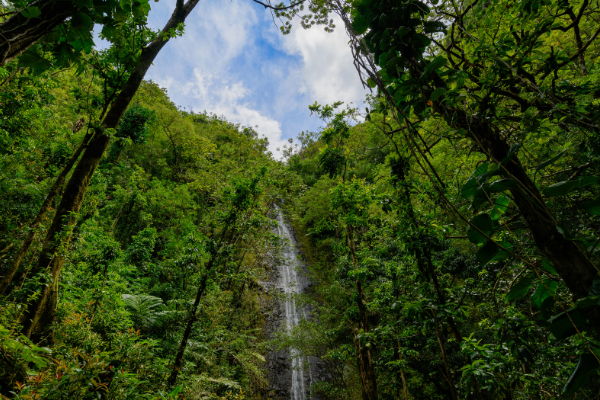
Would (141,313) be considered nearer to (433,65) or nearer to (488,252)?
(488,252)

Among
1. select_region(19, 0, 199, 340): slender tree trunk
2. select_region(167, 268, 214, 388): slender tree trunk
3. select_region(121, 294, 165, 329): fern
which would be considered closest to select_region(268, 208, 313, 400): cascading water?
select_region(167, 268, 214, 388): slender tree trunk

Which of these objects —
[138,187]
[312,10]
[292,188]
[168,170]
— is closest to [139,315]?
[292,188]

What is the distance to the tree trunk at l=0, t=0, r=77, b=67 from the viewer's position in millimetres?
885

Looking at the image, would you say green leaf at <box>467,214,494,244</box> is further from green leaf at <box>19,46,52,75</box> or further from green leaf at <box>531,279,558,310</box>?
green leaf at <box>19,46,52,75</box>

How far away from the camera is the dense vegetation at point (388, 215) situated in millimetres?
847

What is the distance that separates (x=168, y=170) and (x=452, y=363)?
44.8ft

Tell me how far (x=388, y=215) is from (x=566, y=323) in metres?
3.87

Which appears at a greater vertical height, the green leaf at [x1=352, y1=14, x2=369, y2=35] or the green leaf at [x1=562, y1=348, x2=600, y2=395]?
the green leaf at [x1=352, y1=14, x2=369, y2=35]

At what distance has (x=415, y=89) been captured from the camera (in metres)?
0.93

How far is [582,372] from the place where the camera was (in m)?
0.61

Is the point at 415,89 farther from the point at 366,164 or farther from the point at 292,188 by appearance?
the point at 366,164

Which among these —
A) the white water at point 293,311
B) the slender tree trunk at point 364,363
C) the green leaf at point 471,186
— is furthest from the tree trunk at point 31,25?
the slender tree trunk at point 364,363

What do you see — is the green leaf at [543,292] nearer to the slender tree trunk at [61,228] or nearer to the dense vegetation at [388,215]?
the dense vegetation at [388,215]

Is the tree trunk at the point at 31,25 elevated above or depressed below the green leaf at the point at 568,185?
above
